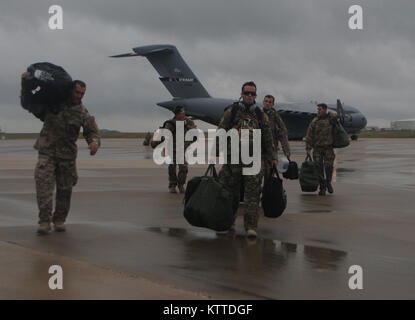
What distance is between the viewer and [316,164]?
12.5 meters

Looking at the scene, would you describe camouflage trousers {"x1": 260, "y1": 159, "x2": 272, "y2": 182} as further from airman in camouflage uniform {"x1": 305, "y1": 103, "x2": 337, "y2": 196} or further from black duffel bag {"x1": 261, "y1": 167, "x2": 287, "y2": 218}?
airman in camouflage uniform {"x1": 305, "y1": 103, "x2": 337, "y2": 196}

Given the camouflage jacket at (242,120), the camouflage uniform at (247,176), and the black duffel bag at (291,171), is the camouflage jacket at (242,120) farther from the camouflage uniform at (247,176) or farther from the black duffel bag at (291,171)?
the black duffel bag at (291,171)

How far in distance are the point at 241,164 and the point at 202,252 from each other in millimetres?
1541

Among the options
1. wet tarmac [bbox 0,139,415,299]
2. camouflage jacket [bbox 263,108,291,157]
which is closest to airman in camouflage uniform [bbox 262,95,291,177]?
camouflage jacket [bbox 263,108,291,157]

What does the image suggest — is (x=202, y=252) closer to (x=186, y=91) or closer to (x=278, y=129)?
(x=278, y=129)

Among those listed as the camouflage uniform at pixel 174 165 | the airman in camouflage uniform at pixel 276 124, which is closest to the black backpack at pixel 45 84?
the airman in camouflage uniform at pixel 276 124

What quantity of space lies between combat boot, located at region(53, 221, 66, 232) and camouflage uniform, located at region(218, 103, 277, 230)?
2.13 metres

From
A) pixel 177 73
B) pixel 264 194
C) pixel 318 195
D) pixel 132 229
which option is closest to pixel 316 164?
pixel 318 195

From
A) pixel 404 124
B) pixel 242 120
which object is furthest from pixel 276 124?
pixel 404 124

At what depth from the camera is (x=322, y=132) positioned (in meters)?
12.3

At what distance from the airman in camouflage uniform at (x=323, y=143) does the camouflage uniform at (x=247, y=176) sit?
4716 mm

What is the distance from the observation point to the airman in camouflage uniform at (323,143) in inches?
485
